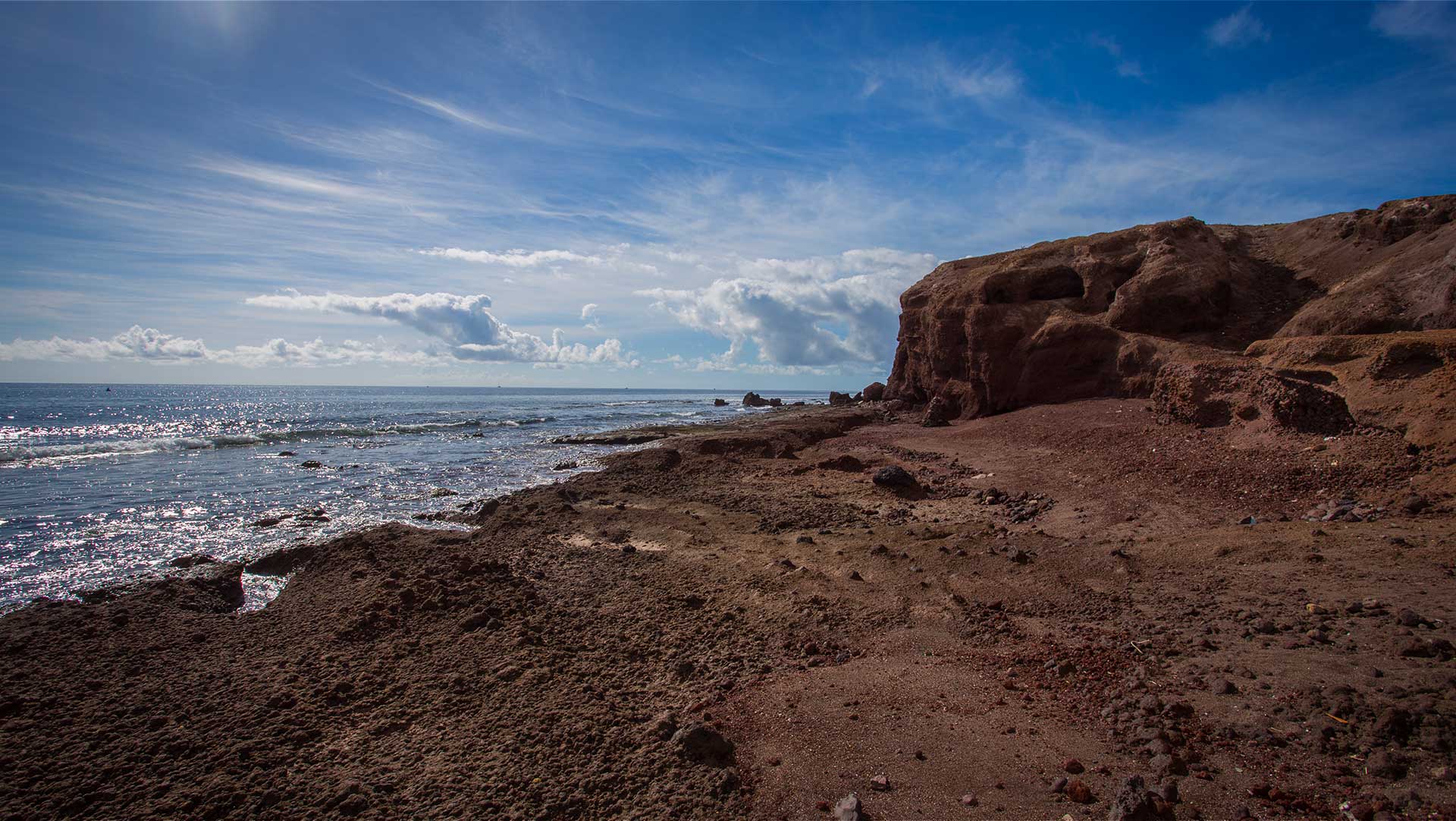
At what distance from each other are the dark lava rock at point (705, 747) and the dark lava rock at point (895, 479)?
9.73m

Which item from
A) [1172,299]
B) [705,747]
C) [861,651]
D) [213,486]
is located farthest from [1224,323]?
[213,486]

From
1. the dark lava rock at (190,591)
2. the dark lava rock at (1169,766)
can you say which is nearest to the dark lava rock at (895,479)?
the dark lava rock at (1169,766)

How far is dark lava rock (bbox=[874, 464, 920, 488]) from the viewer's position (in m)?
13.2

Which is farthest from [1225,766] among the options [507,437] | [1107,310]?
[507,437]

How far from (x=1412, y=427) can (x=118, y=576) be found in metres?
18.8

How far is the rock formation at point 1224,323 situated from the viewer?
33.0 feet

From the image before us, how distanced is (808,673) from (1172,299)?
2012 cm

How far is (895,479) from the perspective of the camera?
1330 cm

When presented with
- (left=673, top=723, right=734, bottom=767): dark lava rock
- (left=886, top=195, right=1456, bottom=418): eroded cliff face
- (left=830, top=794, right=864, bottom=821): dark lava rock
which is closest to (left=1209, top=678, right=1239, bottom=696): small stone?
(left=830, top=794, right=864, bottom=821): dark lava rock

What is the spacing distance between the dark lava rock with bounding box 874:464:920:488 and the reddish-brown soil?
330 centimetres

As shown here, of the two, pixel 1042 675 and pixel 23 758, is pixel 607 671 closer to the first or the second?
pixel 1042 675

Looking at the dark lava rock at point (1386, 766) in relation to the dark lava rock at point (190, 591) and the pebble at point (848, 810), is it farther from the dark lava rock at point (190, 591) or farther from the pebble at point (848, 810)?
the dark lava rock at point (190, 591)

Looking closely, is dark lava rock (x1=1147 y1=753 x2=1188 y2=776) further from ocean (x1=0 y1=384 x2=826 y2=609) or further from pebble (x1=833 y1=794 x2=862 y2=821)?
ocean (x1=0 y1=384 x2=826 y2=609)

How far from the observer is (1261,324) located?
18078mm
